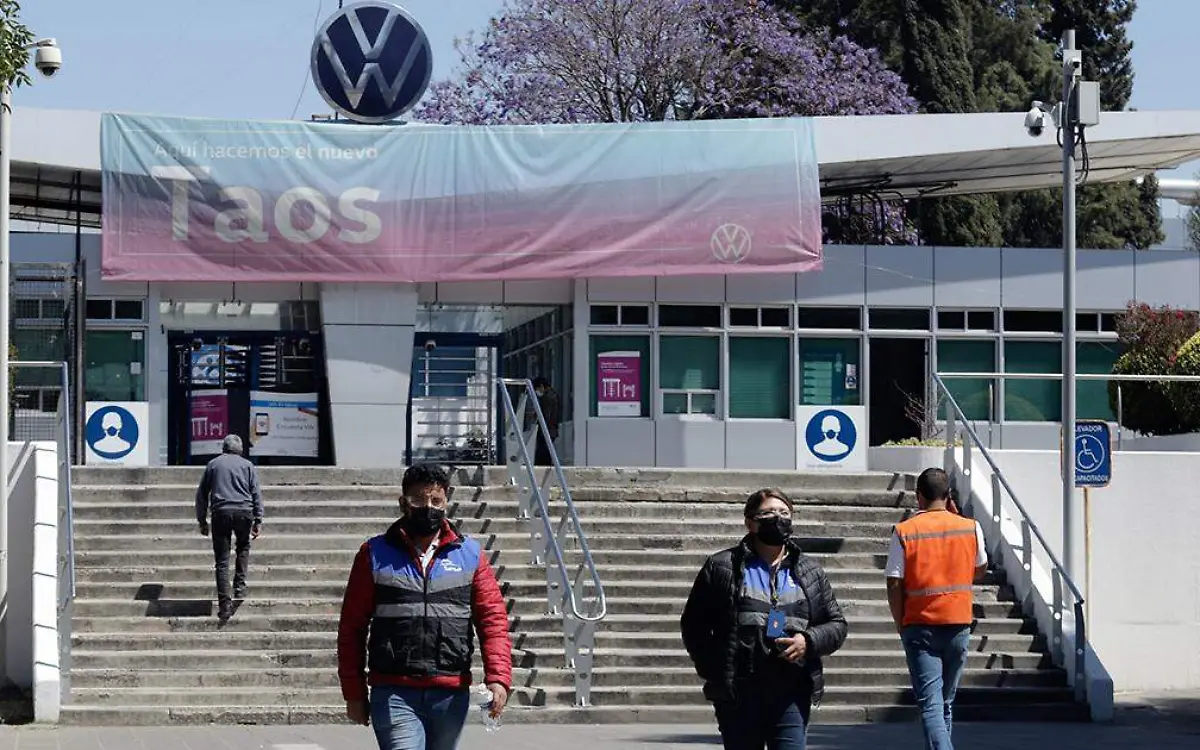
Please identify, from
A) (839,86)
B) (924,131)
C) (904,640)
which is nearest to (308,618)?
(904,640)

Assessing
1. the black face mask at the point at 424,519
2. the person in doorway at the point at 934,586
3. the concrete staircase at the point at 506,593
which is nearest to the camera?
the black face mask at the point at 424,519

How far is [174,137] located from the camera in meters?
25.2

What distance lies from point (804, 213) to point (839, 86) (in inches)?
760

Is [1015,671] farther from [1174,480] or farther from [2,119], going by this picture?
[2,119]

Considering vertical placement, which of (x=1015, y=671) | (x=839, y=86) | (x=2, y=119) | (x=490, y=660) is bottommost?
(x=1015, y=671)

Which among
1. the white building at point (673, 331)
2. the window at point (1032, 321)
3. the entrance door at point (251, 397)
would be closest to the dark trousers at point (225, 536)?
the white building at point (673, 331)

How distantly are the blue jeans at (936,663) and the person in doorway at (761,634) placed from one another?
2.85m

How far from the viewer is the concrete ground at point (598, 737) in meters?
14.4

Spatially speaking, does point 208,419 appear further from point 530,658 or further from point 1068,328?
point 1068,328

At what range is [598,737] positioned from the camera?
15.3m

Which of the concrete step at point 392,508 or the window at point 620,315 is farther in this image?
the window at point 620,315

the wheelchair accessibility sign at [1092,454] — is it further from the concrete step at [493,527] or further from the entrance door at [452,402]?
the entrance door at [452,402]

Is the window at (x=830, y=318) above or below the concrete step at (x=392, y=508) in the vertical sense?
above

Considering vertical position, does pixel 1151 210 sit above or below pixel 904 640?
above
